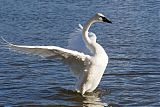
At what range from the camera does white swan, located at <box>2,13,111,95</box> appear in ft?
35.0

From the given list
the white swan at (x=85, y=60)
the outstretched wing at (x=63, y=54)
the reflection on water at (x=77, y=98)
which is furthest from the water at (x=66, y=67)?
the outstretched wing at (x=63, y=54)

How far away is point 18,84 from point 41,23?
754cm

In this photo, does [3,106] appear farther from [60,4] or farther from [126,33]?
[60,4]

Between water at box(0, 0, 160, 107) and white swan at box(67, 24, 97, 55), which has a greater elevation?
white swan at box(67, 24, 97, 55)

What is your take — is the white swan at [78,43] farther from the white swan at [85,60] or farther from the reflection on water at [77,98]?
the reflection on water at [77,98]

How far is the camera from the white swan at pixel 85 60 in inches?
420

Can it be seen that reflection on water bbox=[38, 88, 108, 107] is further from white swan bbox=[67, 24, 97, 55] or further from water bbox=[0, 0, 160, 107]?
white swan bbox=[67, 24, 97, 55]

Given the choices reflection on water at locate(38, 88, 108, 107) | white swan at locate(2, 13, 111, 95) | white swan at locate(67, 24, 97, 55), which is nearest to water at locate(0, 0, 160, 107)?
reflection on water at locate(38, 88, 108, 107)

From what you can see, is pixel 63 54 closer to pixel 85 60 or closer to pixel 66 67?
pixel 85 60

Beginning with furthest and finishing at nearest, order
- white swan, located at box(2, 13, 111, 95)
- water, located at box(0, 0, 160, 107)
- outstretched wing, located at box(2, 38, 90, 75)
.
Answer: water, located at box(0, 0, 160, 107), white swan, located at box(2, 13, 111, 95), outstretched wing, located at box(2, 38, 90, 75)

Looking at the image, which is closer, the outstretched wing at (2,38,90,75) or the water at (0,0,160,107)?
the outstretched wing at (2,38,90,75)

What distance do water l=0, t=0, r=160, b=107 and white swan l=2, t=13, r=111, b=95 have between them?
33 cm

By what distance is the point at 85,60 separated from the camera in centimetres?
1109

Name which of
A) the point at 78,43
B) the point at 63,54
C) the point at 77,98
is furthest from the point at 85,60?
the point at 78,43
